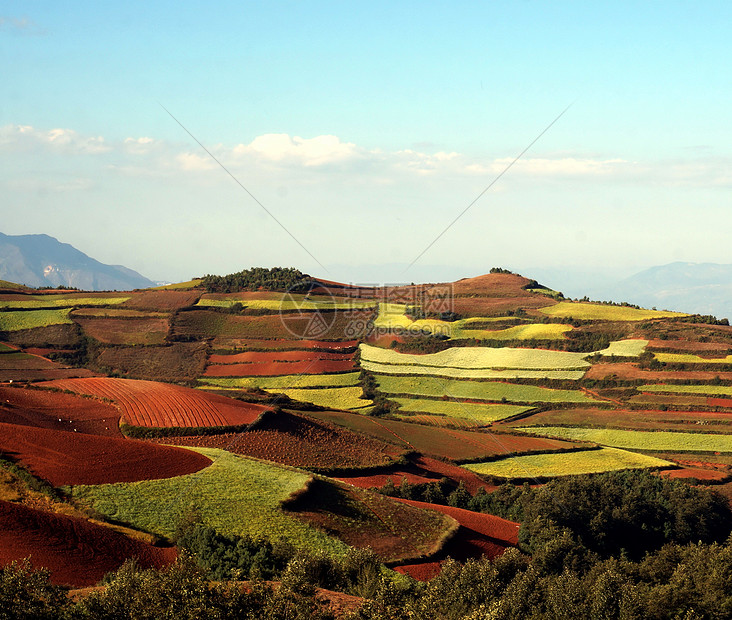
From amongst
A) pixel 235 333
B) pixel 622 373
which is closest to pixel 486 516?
pixel 622 373

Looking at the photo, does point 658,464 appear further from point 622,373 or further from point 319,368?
point 319,368

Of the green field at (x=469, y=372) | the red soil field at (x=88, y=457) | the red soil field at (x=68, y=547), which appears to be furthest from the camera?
the green field at (x=469, y=372)

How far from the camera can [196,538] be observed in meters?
37.8

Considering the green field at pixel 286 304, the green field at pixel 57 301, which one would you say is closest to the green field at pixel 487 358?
the green field at pixel 286 304

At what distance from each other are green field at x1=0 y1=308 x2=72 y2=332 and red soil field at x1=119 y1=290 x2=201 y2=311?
1183 centimetres

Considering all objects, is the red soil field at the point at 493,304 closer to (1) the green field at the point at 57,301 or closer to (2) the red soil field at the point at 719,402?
(2) the red soil field at the point at 719,402

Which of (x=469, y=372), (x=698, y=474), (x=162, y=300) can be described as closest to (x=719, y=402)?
(x=698, y=474)

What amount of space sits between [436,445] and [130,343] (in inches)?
2550

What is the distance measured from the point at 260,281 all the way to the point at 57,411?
298ft

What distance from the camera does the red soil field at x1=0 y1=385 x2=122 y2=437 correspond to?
2221 inches

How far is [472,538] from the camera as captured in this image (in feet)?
160

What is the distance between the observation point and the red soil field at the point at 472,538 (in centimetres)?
4250

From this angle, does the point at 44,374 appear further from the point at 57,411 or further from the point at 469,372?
the point at 469,372

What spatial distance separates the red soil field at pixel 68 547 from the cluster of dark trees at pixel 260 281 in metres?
112
